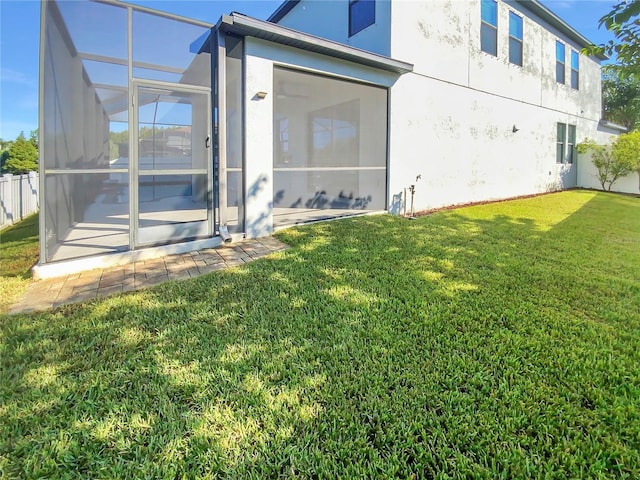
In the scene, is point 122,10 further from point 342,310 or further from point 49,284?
point 342,310

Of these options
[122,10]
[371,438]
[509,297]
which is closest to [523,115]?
[509,297]

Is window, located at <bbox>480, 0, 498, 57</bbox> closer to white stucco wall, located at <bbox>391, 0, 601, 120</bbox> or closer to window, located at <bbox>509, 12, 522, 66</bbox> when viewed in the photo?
white stucco wall, located at <bbox>391, 0, 601, 120</bbox>

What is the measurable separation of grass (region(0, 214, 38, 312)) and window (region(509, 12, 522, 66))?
14.6 meters

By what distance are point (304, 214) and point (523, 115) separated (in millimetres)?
10019

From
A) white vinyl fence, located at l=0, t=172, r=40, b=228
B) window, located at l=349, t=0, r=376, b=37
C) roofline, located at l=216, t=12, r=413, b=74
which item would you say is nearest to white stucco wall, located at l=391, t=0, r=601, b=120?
window, located at l=349, t=0, r=376, b=37

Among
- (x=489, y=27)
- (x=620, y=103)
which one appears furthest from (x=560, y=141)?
(x=620, y=103)

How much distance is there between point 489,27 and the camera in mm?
11672

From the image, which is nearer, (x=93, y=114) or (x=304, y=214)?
(x=93, y=114)

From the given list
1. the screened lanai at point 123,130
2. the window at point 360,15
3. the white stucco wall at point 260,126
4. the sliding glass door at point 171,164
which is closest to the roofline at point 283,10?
the window at point 360,15

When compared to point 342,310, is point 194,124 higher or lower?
higher

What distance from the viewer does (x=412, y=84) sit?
9.29 meters

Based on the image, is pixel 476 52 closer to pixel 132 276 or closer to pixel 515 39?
pixel 515 39

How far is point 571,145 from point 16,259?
19.7 m

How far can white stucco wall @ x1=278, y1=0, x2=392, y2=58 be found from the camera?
901 cm
